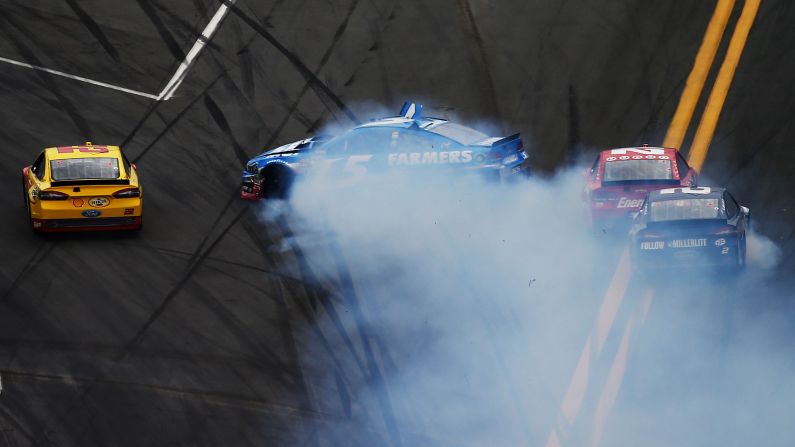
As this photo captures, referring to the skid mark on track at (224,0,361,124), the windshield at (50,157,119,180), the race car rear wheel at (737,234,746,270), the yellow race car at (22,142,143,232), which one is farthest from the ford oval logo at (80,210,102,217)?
the race car rear wheel at (737,234,746,270)

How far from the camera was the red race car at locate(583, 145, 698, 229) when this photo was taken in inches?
920

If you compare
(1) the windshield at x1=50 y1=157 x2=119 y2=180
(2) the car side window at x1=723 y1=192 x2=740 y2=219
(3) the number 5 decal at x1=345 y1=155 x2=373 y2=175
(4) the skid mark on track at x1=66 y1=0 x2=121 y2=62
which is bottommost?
(2) the car side window at x1=723 y1=192 x2=740 y2=219

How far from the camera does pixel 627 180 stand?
77.2ft

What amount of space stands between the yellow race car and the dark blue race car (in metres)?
7.54

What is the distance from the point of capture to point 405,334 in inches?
790

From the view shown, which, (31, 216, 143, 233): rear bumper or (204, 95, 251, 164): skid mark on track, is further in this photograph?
(204, 95, 251, 164): skid mark on track

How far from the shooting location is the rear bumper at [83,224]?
76.4 feet

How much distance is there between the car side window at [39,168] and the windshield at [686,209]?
362 inches

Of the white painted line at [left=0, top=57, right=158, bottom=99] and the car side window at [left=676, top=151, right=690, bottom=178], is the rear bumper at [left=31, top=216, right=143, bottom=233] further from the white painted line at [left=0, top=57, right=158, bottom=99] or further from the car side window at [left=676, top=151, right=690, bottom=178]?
the car side window at [left=676, top=151, right=690, bottom=178]

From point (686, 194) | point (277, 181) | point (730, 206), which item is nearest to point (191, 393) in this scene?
point (277, 181)

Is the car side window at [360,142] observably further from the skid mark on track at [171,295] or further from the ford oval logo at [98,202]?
the ford oval logo at [98,202]

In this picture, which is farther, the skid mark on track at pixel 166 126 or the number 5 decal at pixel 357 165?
the skid mark on track at pixel 166 126

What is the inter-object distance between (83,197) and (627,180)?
8152 mm

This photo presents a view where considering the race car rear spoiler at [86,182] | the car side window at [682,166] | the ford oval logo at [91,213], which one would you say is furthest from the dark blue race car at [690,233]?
the ford oval logo at [91,213]
